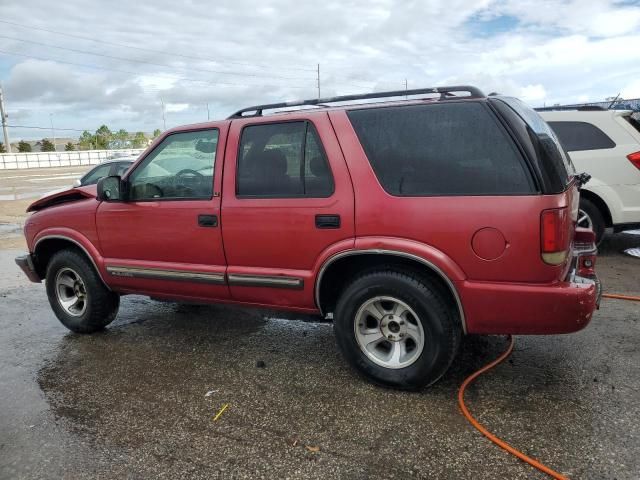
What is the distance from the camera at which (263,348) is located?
13.8 ft

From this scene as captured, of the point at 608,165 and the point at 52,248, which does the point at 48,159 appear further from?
the point at 608,165

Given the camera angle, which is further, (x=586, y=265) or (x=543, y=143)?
(x=586, y=265)

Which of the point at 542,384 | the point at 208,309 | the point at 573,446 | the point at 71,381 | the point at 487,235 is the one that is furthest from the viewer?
the point at 208,309

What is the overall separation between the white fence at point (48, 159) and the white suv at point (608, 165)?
44008 millimetres

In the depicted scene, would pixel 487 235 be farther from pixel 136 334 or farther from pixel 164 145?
pixel 136 334

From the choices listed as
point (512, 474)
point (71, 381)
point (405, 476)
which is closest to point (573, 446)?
point (512, 474)

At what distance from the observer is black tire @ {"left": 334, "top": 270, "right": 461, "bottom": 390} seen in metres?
3.12

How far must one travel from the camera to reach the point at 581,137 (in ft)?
22.0

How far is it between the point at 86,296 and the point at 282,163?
2.31m

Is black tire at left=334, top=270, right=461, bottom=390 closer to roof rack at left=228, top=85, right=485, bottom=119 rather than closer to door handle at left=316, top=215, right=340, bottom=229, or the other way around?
door handle at left=316, top=215, right=340, bottom=229

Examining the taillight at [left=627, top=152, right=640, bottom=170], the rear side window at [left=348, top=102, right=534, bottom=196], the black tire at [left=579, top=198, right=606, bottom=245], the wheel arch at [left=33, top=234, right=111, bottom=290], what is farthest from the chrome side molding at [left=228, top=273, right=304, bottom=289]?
the taillight at [left=627, top=152, right=640, bottom=170]

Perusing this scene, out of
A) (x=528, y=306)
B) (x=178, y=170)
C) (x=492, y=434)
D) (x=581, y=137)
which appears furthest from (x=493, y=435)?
(x=581, y=137)

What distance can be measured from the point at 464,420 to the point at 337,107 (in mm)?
2147

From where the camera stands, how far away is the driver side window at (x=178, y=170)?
3869 millimetres
